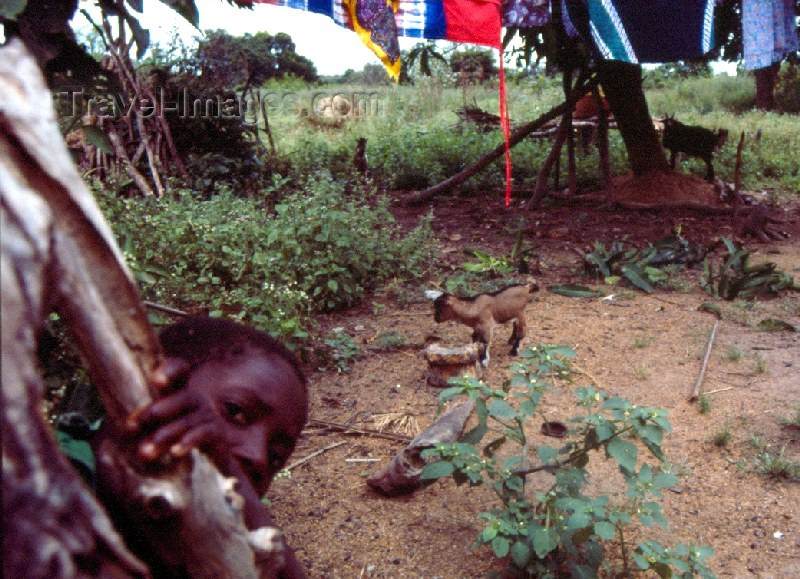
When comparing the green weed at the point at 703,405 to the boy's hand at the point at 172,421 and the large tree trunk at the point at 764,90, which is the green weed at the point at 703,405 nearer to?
the boy's hand at the point at 172,421

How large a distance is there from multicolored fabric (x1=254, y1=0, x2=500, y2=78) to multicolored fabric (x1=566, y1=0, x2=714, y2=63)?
26.6 inches

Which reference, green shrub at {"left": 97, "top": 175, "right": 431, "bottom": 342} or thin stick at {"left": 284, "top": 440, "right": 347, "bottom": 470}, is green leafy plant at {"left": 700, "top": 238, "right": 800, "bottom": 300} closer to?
green shrub at {"left": 97, "top": 175, "right": 431, "bottom": 342}

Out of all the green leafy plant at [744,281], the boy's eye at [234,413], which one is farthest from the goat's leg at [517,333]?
the boy's eye at [234,413]

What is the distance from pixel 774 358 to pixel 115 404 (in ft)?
12.8

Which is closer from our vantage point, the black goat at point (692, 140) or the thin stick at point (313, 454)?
the thin stick at point (313, 454)

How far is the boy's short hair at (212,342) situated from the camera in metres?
1.46

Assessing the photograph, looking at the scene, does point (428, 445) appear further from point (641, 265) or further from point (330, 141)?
point (330, 141)

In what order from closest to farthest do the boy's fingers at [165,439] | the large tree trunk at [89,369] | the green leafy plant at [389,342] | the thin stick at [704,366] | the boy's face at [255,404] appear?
the large tree trunk at [89,369]
the boy's fingers at [165,439]
the boy's face at [255,404]
the thin stick at [704,366]
the green leafy plant at [389,342]

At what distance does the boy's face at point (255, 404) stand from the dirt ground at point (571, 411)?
1.09 metres

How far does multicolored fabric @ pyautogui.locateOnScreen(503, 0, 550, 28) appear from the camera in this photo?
538 centimetres

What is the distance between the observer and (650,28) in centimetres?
579

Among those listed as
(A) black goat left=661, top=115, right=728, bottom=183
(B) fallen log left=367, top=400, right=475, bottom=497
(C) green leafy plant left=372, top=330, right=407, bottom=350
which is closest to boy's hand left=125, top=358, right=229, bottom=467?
(B) fallen log left=367, top=400, right=475, bottom=497

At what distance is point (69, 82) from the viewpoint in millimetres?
2027

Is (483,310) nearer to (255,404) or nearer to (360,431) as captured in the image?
(360,431)
